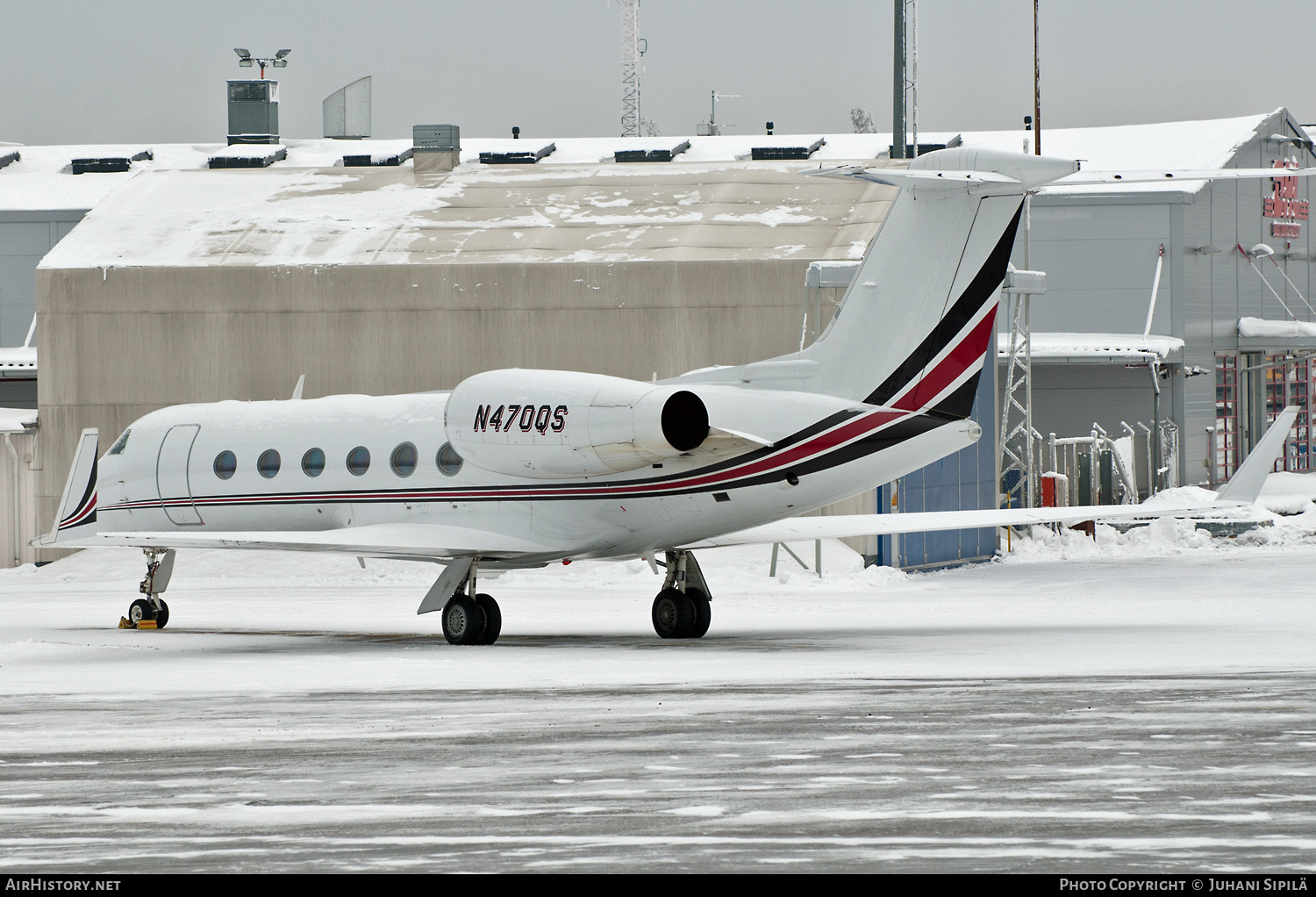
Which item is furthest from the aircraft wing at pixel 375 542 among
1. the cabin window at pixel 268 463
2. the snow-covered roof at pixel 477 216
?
the snow-covered roof at pixel 477 216

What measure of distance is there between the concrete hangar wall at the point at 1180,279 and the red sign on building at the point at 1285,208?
8 centimetres

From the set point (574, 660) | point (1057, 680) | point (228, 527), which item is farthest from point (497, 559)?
point (1057, 680)

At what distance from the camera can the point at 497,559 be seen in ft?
62.8

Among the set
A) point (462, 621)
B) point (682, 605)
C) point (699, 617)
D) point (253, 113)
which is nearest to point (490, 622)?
point (462, 621)

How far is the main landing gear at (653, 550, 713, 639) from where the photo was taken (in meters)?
19.2

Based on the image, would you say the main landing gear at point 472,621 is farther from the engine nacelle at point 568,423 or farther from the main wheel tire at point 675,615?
the main wheel tire at point 675,615

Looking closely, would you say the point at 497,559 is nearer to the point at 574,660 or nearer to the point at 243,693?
the point at 574,660

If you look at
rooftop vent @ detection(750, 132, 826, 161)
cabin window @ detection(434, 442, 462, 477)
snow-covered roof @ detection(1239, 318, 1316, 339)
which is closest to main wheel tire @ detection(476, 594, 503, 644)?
cabin window @ detection(434, 442, 462, 477)

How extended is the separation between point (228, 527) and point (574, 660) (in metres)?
7.61

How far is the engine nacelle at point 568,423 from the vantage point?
1714cm

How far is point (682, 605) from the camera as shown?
19.3m

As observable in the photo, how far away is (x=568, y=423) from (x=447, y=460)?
2441 mm

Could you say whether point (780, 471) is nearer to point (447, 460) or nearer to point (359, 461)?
point (447, 460)

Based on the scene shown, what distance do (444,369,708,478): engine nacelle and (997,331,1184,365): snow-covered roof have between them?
25.7m
